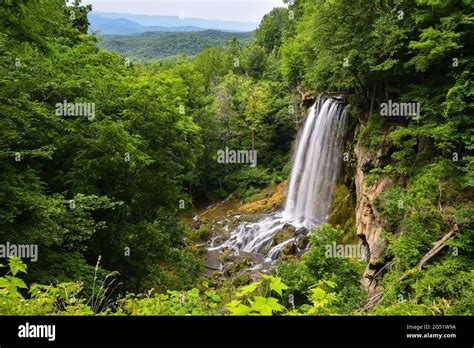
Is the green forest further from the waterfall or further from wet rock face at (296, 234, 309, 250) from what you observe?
wet rock face at (296, 234, 309, 250)

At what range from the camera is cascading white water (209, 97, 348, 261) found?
22.4 metres

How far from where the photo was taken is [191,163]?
1702cm

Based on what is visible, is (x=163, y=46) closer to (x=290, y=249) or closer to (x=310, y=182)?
(x=310, y=182)

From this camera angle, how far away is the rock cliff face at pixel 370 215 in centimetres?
1239

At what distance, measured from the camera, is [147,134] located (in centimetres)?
1534

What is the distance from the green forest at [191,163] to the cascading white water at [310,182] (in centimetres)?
108

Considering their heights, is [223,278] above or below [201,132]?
below

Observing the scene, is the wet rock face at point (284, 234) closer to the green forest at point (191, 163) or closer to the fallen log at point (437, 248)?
the green forest at point (191, 163)

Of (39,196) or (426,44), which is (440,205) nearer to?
(426,44)

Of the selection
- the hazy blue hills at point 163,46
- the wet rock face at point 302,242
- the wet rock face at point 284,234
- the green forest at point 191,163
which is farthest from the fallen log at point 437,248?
the hazy blue hills at point 163,46

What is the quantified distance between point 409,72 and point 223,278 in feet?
42.3
